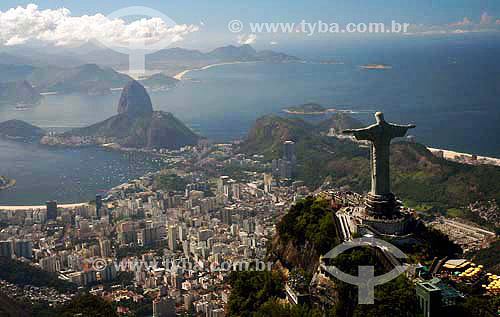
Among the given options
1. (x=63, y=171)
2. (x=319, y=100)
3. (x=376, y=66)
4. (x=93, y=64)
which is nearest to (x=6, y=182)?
(x=63, y=171)

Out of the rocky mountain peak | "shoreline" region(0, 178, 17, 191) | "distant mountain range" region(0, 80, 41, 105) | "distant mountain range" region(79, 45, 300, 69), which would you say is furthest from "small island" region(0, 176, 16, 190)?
"distant mountain range" region(79, 45, 300, 69)

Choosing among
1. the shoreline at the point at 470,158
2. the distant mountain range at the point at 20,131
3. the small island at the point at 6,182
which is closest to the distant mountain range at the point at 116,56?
the distant mountain range at the point at 20,131

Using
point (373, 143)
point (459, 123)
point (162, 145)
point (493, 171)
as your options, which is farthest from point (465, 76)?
point (373, 143)

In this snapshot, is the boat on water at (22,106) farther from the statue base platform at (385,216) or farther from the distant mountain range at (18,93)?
the statue base platform at (385,216)

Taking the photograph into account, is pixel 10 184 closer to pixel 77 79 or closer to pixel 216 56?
pixel 77 79

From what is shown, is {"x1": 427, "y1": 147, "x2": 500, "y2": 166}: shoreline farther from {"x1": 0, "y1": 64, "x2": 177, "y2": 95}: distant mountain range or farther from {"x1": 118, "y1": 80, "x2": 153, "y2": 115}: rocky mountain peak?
{"x1": 0, "y1": 64, "x2": 177, "y2": 95}: distant mountain range
